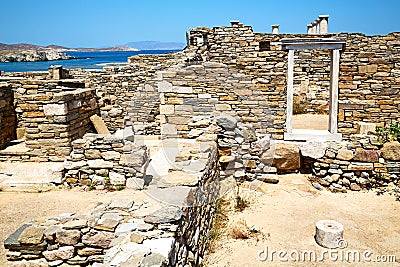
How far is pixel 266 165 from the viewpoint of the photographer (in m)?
8.23

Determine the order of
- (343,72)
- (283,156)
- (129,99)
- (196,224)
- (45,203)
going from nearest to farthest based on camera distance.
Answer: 1. (196,224)
2. (45,203)
3. (283,156)
4. (343,72)
5. (129,99)

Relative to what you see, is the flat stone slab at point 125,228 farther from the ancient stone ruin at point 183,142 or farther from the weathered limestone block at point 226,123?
the weathered limestone block at point 226,123

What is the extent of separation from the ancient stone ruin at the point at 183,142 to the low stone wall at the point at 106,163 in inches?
0.8

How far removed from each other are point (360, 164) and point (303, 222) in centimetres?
222

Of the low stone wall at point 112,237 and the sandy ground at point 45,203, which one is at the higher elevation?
the low stone wall at point 112,237

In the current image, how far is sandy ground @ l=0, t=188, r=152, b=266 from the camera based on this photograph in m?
5.68

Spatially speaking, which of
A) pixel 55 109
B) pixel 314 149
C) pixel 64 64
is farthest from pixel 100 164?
pixel 64 64

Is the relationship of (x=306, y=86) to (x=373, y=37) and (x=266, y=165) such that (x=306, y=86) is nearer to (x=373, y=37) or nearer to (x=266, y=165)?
(x=373, y=37)

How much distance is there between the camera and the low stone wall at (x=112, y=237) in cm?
349

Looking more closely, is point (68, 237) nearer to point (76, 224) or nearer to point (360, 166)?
point (76, 224)

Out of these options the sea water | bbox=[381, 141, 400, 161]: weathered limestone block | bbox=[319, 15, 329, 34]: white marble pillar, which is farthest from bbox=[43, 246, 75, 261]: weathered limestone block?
the sea water

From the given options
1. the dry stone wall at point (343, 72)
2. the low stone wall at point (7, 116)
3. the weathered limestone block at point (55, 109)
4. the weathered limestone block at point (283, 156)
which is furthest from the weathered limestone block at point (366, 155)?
the low stone wall at point (7, 116)

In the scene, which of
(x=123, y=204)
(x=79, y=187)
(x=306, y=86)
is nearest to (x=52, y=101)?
(x=79, y=187)

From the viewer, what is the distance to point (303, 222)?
6.36 m
